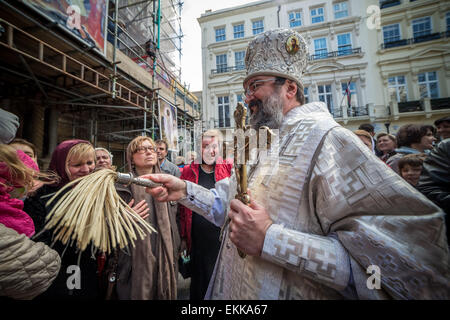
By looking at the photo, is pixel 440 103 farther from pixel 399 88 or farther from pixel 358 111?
pixel 358 111

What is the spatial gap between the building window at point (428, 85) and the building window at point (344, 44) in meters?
6.16

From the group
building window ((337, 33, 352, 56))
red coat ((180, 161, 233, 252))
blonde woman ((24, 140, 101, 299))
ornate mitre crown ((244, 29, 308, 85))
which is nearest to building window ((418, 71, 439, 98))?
building window ((337, 33, 352, 56))

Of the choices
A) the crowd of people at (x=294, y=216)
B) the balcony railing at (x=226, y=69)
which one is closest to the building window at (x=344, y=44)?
the balcony railing at (x=226, y=69)

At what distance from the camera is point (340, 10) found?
17.7m

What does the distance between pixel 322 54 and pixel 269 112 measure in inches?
801

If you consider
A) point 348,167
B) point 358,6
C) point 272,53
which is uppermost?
point 358,6

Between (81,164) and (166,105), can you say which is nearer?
(81,164)

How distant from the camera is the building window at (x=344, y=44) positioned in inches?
673

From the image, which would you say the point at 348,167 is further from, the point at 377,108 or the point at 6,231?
the point at 377,108
